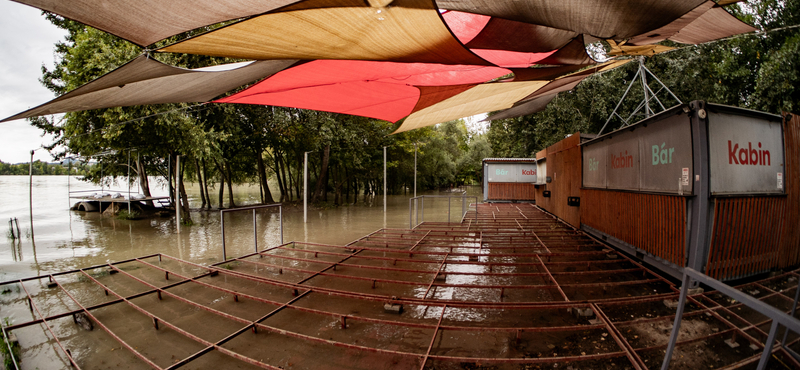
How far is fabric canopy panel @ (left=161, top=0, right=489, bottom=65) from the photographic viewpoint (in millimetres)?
2613

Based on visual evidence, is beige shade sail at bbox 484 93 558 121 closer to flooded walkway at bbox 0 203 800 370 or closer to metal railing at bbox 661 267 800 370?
flooded walkway at bbox 0 203 800 370

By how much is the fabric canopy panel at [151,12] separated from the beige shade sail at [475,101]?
4.29 m

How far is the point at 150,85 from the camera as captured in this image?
4.17 m

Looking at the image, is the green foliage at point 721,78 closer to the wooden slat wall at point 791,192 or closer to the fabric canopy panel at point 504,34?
the wooden slat wall at point 791,192

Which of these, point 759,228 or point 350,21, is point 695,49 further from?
point 350,21

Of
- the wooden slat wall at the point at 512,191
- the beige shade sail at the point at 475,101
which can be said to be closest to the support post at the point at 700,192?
the beige shade sail at the point at 475,101

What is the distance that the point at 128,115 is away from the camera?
960 cm

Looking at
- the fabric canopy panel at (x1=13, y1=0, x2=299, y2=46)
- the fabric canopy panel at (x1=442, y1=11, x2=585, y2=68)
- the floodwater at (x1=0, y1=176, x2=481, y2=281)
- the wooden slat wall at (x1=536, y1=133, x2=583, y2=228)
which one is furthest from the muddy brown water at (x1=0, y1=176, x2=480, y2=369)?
the wooden slat wall at (x1=536, y1=133, x2=583, y2=228)

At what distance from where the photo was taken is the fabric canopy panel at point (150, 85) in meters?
3.41

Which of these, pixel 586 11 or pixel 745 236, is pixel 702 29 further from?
pixel 586 11

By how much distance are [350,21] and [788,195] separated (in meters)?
6.30

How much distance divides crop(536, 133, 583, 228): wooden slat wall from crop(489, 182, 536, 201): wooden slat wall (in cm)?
496

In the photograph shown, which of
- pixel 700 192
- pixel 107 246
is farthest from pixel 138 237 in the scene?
pixel 700 192

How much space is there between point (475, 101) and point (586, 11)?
162 inches
